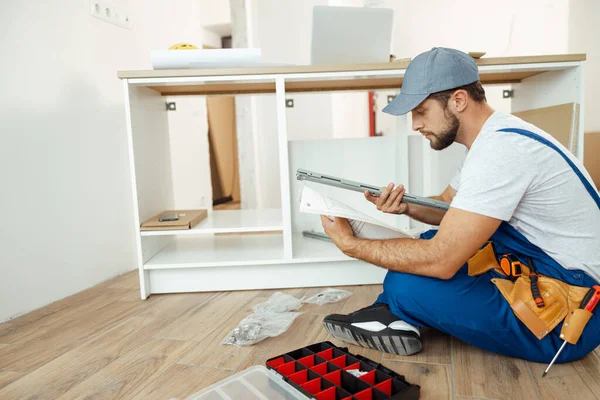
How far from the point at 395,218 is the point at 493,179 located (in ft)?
3.36

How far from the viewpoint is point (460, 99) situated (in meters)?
1.05

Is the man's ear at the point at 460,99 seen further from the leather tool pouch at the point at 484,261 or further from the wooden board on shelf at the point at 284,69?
the wooden board on shelf at the point at 284,69

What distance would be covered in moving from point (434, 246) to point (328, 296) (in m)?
0.68

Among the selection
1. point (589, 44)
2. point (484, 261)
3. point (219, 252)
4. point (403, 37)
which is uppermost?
point (403, 37)

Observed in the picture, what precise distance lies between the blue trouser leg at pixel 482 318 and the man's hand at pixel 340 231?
0.59 ft

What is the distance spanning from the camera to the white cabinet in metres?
1.55

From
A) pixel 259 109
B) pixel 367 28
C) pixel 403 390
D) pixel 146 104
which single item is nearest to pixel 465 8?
pixel 259 109

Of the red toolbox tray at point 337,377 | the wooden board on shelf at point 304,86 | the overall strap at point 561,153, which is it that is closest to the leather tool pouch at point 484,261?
the overall strap at point 561,153

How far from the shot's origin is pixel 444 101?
106 centimetres

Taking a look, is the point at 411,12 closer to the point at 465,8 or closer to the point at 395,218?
the point at 465,8

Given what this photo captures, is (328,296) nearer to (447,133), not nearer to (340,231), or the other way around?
(340,231)

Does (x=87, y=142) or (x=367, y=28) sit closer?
(x=367, y=28)

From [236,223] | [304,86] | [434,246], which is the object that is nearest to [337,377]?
[434,246]

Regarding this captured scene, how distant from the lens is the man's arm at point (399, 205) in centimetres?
115
